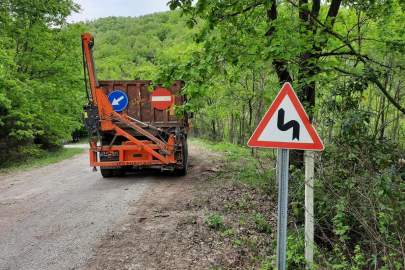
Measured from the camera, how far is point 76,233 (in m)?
4.83

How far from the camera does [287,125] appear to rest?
3.09 metres

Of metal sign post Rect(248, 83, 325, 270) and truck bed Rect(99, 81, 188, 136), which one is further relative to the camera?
truck bed Rect(99, 81, 188, 136)

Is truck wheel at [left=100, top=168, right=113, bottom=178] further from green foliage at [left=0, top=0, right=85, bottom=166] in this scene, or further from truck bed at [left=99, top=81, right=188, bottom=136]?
green foliage at [left=0, top=0, right=85, bottom=166]

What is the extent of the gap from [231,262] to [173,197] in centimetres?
336

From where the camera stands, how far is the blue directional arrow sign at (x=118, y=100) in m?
8.95

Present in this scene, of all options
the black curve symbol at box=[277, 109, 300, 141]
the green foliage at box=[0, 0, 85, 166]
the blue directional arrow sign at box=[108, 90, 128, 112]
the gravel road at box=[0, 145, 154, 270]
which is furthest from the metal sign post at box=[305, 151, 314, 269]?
the green foliage at box=[0, 0, 85, 166]

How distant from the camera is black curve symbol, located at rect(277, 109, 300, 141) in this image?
3047 mm

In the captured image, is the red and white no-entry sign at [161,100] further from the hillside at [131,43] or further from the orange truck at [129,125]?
the hillside at [131,43]

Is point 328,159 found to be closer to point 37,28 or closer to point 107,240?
point 107,240

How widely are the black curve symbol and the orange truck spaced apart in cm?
520

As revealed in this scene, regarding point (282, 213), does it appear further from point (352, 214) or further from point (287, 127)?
point (352, 214)

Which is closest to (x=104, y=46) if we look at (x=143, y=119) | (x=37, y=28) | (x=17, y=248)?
(x=37, y=28)

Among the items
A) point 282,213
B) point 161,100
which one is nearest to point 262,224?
point 282,213

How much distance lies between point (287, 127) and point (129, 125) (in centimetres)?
620
